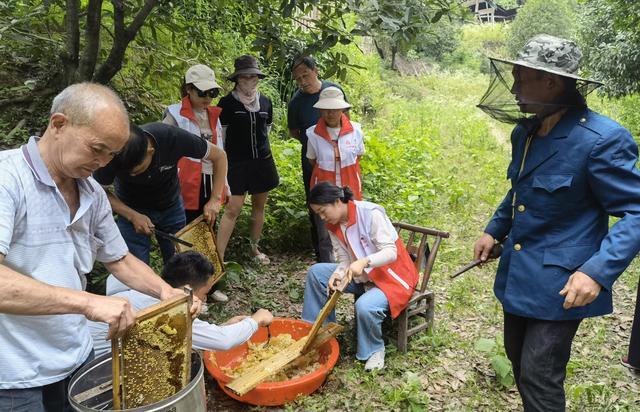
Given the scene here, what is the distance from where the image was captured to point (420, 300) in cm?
429

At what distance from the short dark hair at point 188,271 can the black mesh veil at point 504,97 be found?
1.79 metres

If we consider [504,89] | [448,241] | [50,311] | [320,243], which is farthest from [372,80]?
[50,311]

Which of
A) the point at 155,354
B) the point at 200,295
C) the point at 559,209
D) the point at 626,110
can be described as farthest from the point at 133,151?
the point at 626,110

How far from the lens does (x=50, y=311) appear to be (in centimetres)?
169

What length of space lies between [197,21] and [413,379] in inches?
160

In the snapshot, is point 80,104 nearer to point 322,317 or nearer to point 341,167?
point 322,317

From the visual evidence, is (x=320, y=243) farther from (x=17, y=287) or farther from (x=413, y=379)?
(x=17, y=287)

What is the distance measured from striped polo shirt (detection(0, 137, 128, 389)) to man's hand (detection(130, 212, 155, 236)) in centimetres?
164

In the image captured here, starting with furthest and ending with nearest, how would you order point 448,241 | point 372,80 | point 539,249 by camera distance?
point 372,80, point 448,241, point 539,249

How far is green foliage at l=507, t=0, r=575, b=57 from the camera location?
27.3 metres

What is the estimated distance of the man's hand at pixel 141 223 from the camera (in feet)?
12.0

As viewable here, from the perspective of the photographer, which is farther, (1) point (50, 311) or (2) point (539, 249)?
(2) point (539, 249)

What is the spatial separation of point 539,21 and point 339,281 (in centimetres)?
2835

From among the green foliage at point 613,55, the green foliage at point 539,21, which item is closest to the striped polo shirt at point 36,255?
the green foliage at point 613,55
